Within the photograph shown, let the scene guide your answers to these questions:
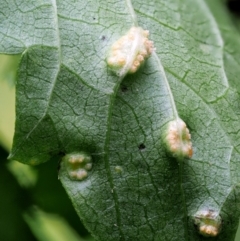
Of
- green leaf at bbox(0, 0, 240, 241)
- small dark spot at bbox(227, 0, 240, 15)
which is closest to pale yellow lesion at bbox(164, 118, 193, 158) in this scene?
green leaf at bbox(0, 0, 240, 241)

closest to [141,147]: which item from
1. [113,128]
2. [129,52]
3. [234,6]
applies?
[113,128]

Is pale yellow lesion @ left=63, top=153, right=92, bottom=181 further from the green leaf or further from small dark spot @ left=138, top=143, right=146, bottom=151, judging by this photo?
small dark spot @ left=138, top=143, right=146, bottom=151

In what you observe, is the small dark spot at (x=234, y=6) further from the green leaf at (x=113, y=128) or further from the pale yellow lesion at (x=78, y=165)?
the pale yellow lesion at (x=78, y=165)

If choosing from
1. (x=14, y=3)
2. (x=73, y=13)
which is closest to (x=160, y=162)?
(x=73, y=13)

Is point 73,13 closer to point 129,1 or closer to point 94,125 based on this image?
point 129,1

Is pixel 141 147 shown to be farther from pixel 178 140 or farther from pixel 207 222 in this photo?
pixel 207 222

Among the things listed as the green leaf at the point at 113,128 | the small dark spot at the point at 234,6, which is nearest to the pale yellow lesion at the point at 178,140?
the green leaf at the point at 113,128
